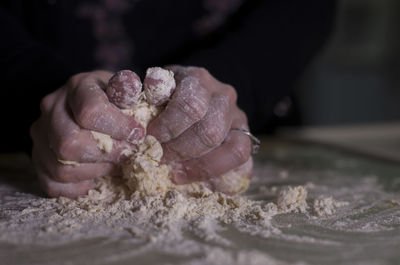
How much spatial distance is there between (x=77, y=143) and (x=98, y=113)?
5 cm

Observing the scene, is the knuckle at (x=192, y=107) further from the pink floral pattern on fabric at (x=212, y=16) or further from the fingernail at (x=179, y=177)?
the pink floral pattern on fabric at (x=212, y=16)

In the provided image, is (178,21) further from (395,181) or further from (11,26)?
(395,181)

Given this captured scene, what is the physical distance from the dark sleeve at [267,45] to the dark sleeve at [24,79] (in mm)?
347

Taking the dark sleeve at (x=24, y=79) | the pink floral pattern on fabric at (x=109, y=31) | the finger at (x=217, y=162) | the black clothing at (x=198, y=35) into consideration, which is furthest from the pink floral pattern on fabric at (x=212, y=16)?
the finger at (x=217, y=162)

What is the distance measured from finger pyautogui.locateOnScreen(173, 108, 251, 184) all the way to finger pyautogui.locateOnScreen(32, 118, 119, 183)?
11 cm

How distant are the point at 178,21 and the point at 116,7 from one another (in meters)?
0.18

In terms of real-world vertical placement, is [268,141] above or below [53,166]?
above

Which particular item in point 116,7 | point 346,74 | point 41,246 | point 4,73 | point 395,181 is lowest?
point 41,246

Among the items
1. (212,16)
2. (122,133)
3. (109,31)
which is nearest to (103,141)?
(122,133)

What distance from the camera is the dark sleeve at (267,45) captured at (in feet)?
3.42

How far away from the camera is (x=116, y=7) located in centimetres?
110

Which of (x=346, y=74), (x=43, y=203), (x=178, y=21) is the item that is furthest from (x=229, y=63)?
(x=346, y=74)

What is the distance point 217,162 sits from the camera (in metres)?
0.63

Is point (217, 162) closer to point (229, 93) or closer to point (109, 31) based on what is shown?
point (229, 93)
